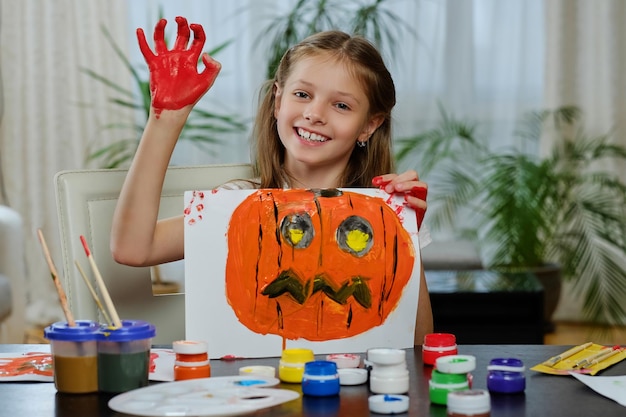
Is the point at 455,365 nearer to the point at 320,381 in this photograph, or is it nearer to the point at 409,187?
the point at 320,381

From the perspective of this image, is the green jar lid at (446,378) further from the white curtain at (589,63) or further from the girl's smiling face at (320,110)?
the white curtain at (589,63)

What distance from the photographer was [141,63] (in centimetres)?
454

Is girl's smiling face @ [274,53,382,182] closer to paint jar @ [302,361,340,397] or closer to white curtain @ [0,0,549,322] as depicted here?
paint jar @ [302,361,340,397]

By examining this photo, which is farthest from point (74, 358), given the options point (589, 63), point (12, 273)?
point (589, 63)

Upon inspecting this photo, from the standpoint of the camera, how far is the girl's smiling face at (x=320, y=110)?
5.00 ft

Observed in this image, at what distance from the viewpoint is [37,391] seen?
1034 mm

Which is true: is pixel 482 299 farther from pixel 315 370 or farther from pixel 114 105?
pixel 114 105

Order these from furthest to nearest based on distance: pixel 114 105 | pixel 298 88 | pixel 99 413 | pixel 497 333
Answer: pixel 114 105, pixel 497 333, pixel 298 88, pixel 99 413

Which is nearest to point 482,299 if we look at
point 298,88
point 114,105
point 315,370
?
point 298,88

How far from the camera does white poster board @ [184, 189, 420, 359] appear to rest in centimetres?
125

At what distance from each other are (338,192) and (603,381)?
0.46 m

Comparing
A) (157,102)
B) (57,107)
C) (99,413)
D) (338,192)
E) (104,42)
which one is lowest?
(99,413)

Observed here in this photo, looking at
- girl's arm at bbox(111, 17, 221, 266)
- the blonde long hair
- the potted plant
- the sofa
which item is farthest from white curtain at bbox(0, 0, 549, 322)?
girl's arm at bbox(111, 17, 221, 266)

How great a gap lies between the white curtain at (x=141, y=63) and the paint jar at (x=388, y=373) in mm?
3523
